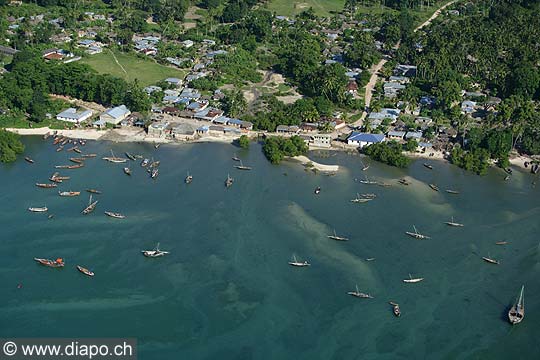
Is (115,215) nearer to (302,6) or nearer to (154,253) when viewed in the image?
(154,253)

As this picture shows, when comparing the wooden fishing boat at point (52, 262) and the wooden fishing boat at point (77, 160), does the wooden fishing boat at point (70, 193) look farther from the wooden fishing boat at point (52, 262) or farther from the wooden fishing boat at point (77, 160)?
the wooden fishing boat at point (52, 262)

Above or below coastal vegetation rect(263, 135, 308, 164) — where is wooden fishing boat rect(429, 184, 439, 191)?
above

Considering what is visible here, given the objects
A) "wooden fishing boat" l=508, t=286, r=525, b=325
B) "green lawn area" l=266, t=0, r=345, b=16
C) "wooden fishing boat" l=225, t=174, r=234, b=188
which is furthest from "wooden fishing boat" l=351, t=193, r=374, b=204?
"green lawn area" l=266, t=0, r=345, b=16

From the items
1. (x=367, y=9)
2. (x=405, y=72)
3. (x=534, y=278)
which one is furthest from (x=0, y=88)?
(x=367, y=9)

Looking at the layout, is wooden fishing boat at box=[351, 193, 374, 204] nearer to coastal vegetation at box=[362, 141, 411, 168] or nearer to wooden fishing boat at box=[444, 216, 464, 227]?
wooden fishing boat at box=[444, 216, 464, 227]

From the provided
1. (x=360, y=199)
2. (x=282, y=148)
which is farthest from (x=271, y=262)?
(x=282, y=148)

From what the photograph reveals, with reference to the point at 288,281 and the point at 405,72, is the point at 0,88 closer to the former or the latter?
the point at 288,281
